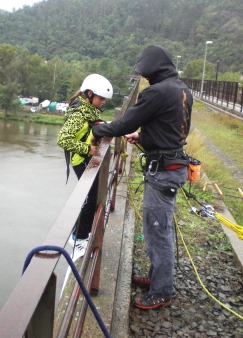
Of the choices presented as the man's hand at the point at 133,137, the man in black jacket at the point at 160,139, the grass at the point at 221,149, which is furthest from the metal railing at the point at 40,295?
the grass at the point at 221,149

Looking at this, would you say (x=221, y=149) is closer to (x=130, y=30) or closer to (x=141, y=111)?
(x=141, y=111)

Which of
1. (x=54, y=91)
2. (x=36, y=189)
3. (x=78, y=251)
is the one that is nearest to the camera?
(x=78, y=251)

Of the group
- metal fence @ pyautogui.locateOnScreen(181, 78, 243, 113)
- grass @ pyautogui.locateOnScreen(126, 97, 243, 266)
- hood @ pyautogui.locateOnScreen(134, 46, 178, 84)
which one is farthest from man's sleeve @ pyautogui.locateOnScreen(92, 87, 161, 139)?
metal fence @ pyautogui.locateOnScreen(181, 78, 243, 113)

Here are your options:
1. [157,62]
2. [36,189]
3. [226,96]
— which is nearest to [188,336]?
[157,62]

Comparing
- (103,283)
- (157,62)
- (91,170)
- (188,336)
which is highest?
(157,62)

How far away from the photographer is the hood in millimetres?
2699

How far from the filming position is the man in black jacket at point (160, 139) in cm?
262

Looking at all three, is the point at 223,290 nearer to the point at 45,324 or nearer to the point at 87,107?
the point at 87,107

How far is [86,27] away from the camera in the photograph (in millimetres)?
181875

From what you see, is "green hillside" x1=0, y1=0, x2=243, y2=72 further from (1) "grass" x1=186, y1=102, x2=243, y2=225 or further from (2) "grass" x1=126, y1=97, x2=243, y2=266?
(2) "grass" x1=126, y1=97, x2=243, y2=266

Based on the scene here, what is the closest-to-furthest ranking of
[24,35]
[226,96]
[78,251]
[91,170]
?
1. [91,170]
2. [78,251]
3. [226,96]
4. [24,35]

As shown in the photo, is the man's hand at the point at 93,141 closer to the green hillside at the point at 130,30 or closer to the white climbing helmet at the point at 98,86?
the white climbing helmet at the point at 98,86

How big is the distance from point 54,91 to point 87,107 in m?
88.6

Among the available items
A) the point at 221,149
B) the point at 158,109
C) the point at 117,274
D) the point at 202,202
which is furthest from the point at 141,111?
the point at 221,149
